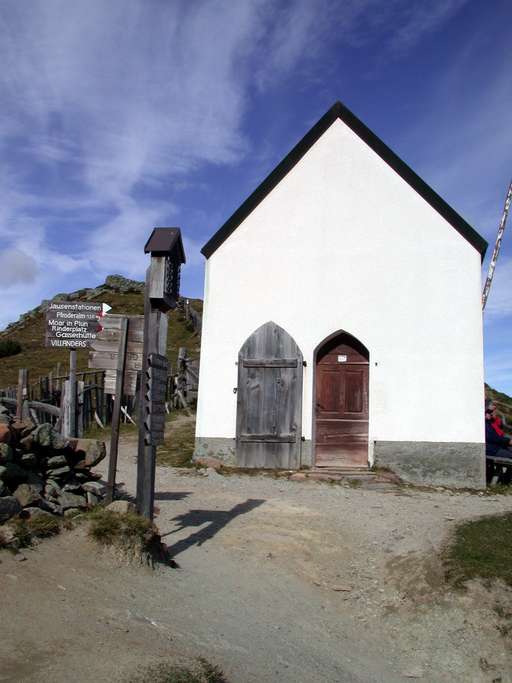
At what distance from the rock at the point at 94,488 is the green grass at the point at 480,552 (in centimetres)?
368

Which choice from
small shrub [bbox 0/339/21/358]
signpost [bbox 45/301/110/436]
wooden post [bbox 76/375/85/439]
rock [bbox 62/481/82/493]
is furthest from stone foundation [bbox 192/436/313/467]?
small shrub [bbox 0/339/21/358]

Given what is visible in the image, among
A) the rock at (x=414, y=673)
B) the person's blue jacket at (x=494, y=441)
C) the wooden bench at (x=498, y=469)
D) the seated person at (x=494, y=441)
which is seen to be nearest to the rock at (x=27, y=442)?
the rock at (x=414, y=673)

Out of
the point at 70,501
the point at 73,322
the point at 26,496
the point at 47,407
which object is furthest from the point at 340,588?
the point at 47,407

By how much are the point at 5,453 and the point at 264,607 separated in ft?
9.06

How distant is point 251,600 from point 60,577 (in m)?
1.85

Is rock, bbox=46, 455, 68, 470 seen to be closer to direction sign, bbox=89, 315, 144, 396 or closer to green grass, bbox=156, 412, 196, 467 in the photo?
direction sign, bbox=89, 315, 144, 396

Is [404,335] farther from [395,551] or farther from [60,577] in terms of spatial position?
[60,577]

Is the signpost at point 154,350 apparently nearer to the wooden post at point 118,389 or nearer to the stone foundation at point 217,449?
the wooden post at point 118,389

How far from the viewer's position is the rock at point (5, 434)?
18.6 ft

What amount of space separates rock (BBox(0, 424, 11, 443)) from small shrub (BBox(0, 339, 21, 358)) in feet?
113

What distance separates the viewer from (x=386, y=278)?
39.4 ft

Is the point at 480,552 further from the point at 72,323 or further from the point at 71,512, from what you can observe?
the point at 72,323

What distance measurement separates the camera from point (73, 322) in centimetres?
920

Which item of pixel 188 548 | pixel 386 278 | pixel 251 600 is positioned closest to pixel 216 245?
pixel 386 278
